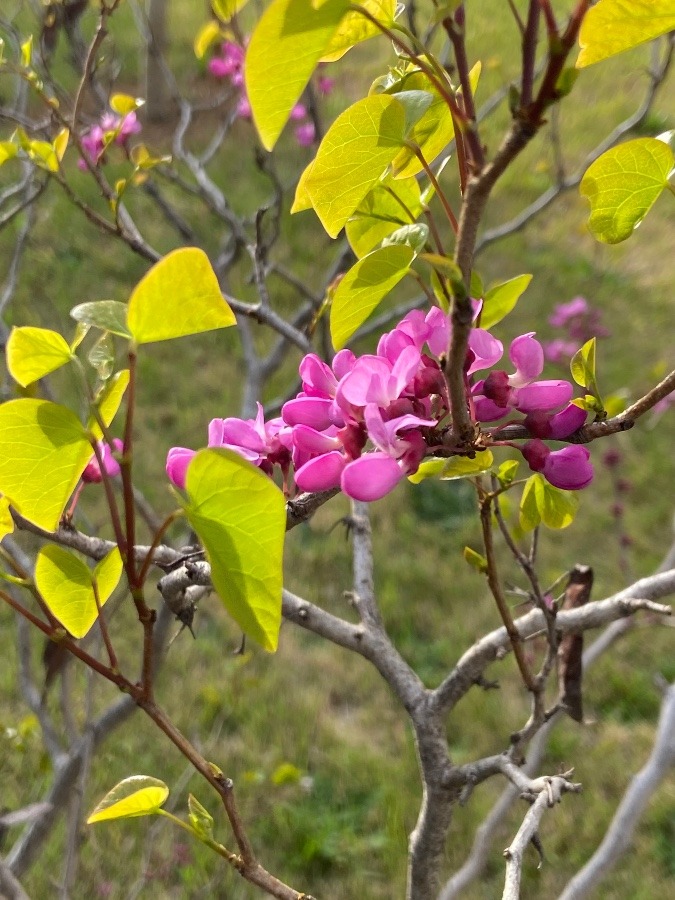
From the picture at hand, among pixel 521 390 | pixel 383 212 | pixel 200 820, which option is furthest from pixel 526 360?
pixel 200 820

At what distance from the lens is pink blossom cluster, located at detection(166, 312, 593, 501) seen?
0.40 m

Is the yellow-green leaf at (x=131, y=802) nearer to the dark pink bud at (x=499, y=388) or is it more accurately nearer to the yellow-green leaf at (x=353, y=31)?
the dark pink bud at (x=499, y=388)

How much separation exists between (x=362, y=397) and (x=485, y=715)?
1.64m

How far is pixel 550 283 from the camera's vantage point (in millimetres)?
3551

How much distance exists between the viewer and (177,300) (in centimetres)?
32

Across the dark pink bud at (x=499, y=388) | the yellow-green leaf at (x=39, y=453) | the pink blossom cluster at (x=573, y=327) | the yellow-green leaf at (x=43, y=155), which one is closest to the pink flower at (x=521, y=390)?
the dark pink bud at (x=499, y=388)

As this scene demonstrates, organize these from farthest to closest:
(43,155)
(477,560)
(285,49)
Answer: (43,155)
(477,560)
(285,49)

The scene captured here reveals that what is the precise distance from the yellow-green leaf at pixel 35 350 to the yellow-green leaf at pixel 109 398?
26 millimetres

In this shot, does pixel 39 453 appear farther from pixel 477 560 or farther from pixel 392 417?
pixel 477 560

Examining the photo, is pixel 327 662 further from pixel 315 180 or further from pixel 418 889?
pixel 315 180

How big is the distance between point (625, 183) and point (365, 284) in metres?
0.14

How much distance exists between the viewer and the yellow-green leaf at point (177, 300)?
12.2 inches

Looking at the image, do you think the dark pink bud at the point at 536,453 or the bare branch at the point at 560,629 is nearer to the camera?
the dark pink bud at the point at 536,453

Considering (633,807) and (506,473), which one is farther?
(633,807)
